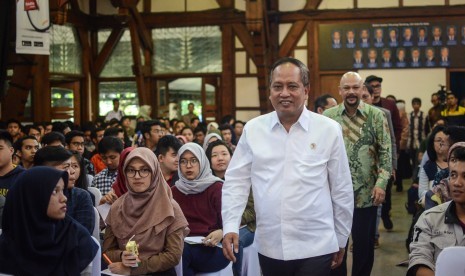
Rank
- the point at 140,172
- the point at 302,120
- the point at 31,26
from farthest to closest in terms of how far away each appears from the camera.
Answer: the point at 31,26, the point at 140,172, the point at 302,120

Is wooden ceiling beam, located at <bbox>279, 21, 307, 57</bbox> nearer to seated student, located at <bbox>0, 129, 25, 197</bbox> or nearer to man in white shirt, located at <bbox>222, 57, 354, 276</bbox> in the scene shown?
seated student, located at <bbox>0, 129, 25, 197</bbox>

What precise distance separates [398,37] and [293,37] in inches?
87.1

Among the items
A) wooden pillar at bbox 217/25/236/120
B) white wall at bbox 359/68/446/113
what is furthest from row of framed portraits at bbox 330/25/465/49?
wooden pillar at bbox 217/25/236/120

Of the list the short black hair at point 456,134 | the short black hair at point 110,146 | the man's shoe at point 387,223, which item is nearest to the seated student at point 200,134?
the man's shoe at point 387,223

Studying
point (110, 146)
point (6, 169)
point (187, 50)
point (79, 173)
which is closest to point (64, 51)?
point (187, 50)

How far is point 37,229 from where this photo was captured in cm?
305

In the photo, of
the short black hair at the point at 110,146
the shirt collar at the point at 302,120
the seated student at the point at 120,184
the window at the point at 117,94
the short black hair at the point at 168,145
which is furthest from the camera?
the window at the point at 117,94

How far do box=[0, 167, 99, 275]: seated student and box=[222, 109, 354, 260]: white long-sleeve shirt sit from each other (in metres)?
0.75

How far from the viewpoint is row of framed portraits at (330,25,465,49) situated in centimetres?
1434

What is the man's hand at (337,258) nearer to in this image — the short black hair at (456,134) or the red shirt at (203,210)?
the red shirt at (203,210)

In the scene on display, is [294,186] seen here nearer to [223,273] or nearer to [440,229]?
[440,229]

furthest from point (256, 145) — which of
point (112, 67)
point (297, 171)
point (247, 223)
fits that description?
point (112, 67)

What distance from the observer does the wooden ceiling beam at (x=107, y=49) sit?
15.8m

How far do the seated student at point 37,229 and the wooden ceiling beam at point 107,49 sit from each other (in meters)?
12.9
